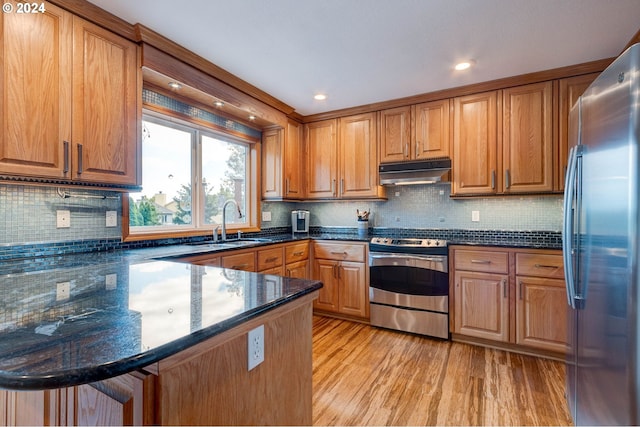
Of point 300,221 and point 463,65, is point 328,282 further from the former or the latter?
point 463,65

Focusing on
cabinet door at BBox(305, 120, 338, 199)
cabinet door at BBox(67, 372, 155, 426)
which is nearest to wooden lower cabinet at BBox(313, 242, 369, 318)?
cabinet door at BBox(305, 120, 338, 199)

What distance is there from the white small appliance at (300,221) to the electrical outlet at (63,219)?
2.28m

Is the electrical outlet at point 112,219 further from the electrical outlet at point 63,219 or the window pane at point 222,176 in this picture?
the window pane at point 222,176

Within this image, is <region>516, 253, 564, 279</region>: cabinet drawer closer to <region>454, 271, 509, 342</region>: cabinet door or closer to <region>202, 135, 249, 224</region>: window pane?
<region>454, 271, 509, 342</region>: cabinet door

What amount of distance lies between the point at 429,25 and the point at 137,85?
196 cm

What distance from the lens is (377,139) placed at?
3293mm

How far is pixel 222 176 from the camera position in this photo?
A: 3166 mm

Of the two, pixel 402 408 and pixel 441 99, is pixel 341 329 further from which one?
pixel 441 99

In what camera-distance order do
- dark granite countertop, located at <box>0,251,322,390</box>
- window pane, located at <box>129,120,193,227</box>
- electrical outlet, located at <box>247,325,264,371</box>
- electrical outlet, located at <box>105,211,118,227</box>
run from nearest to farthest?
dark granite countertop, located at <box>0,251,322,390</box> → electrical outlet, located at <box>247,325,264,371</box> → electrical outlet, located at <box>105,211,118,227</box> → window pane, located at <box>129,120,193,227</box>

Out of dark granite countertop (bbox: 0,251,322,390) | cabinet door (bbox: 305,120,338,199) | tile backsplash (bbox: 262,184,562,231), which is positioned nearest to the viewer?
dark granite countertop (bbox: 0,251,322,390)

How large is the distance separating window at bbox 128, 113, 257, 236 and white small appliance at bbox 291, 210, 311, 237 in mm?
575

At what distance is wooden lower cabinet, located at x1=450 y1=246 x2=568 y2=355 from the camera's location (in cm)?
232

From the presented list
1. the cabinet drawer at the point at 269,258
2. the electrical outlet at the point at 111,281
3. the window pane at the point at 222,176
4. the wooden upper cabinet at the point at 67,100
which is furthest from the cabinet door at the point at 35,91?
the cabinet drawer at the point at 269,258

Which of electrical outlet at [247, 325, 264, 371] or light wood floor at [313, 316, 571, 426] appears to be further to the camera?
light wood floor at [313, 316, 571, 426]
